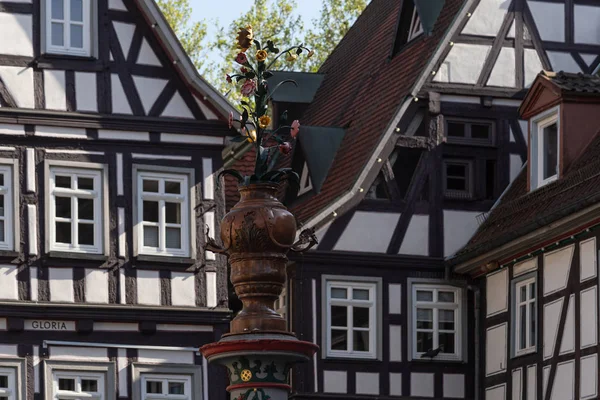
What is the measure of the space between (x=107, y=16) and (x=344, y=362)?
6.07m

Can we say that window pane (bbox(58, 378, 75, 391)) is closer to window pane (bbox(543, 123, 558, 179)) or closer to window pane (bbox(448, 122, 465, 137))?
window pane (bbox(448, 122, 465, 137))

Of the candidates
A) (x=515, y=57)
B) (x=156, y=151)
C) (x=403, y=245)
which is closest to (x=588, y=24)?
(x=515, y=57)

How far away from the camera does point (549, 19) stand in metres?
32.4

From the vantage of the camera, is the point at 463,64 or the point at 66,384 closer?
the point at 66,384

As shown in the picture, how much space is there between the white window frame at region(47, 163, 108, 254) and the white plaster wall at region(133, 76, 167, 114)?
116 centimetres

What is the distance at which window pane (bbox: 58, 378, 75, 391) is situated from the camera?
29.9 metres

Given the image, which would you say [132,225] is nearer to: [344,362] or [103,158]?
[103,158]

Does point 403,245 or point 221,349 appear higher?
point 403,245

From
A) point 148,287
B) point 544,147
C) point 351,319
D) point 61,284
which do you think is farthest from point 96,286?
point 544,147

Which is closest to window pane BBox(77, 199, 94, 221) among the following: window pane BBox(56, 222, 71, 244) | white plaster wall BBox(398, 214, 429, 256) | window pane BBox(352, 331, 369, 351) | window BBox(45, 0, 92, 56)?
window pane BBox(56, 222, 71, 244)

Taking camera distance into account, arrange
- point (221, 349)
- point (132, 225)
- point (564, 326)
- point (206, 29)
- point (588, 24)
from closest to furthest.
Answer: point (221, 349)
point (564, 326)
point (132, 225)
point (588, 24)
point (206, 29)

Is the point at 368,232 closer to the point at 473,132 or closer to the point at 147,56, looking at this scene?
the point at 473,132

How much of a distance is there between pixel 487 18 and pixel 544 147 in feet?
7.53

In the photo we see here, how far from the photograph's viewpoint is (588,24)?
32.6m
